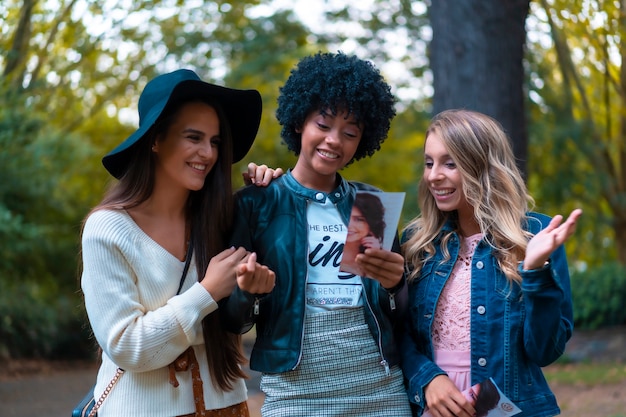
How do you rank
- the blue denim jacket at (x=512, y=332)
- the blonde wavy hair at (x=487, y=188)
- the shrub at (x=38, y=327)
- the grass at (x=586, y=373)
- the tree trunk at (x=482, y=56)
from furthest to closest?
the shrub at (x=38, y=327) → the grass at (x=586, y=373) → the tree trunk at (x=482, y=56) → the blonde wavy hair at (x=487, y=188) → the blue denim jacket at (x=512, y=332)

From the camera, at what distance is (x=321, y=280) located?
3131mm

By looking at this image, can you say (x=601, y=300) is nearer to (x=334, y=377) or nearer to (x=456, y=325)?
(x=456, y=325)

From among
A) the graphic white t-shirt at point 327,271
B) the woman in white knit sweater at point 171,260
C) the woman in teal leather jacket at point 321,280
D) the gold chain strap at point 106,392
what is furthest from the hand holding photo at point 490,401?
the gold chain strap at point 106,392

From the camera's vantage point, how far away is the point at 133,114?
48.6ft

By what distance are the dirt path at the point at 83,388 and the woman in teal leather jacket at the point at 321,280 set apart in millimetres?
4272

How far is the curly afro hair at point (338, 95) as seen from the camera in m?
3.21

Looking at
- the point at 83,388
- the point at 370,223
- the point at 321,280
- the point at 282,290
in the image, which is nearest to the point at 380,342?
the point at 321,280

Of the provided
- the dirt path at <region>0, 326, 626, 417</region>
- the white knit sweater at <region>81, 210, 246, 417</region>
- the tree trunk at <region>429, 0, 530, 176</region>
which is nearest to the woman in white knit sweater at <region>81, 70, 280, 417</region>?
the white knit sweater at <region>81, 210, 246, 417</region>

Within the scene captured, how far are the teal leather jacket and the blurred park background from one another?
18.6 feet

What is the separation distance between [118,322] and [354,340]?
88 cm

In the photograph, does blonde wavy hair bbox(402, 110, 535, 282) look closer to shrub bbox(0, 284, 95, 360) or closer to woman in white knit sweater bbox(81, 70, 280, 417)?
woman in white knit sweater bbox(81, 70, 280, 417)

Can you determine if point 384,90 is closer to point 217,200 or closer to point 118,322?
point 217,200

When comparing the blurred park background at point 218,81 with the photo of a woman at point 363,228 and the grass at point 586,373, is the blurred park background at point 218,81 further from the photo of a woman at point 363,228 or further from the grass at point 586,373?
the photo of a woman at point 363,228

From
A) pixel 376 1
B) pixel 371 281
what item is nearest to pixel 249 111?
pixel 371 281
